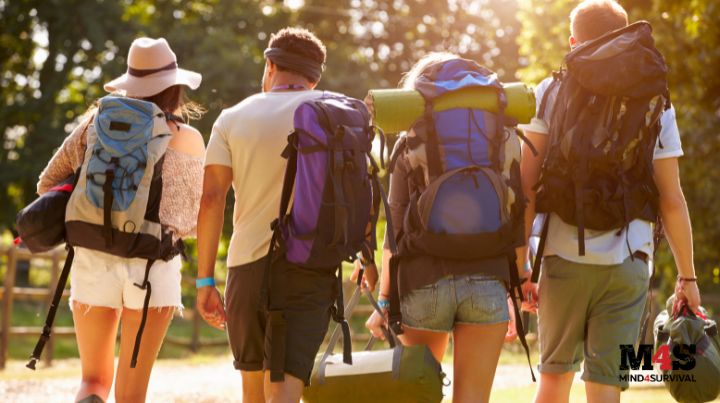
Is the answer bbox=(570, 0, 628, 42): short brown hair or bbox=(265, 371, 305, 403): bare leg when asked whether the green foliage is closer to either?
bbox=(570, 0, 628, 42): short brown hair

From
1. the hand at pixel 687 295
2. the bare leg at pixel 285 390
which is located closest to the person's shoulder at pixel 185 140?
the bare leg at pixel 285 390

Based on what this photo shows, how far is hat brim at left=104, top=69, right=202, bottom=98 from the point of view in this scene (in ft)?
17.0

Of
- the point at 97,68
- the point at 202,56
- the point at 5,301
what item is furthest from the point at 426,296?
the point at 97,68

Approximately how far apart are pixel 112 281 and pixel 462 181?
1500 millimetres

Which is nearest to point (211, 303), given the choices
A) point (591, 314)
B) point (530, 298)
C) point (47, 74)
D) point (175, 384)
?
point (530, 298)

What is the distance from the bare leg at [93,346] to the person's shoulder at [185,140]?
73 centimetres

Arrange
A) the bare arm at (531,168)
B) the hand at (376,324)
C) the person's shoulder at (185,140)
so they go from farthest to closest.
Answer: the person's shoulder at (185,140), the bare arm at (531,168), the hand at (376,324)

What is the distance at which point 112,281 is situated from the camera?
4859mm

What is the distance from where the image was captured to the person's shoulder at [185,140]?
5.05m

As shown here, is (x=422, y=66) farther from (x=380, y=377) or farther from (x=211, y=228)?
(x=380, y=377)

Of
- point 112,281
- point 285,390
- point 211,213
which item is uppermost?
point 211,213

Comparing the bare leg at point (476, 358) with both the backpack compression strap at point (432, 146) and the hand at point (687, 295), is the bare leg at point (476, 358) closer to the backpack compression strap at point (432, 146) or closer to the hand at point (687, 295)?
the backpack compression strap at point (432, 146)

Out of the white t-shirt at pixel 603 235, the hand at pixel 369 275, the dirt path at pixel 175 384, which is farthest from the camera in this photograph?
the dirt path at pixel 175 384

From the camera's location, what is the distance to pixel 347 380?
439 centimetres
